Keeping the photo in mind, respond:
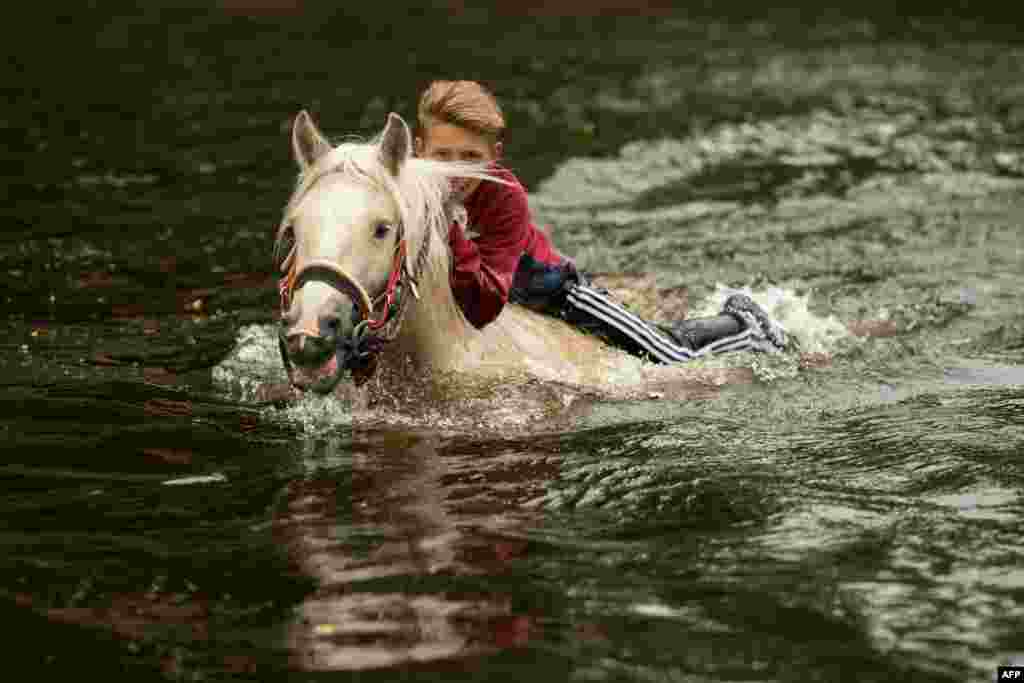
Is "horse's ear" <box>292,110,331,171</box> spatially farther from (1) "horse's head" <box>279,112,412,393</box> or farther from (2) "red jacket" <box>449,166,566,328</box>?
(2) "red jacket" <box>449,166,566,328</box>

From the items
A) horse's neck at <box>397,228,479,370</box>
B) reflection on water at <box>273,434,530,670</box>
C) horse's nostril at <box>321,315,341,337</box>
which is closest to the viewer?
reflection on water at <box>273,434,530,670</box>

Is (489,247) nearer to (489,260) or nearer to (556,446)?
(489,260)

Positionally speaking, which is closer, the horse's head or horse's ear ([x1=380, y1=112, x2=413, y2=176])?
the horse's head

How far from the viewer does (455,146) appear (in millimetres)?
6566

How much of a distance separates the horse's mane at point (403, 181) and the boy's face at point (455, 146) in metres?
0.23

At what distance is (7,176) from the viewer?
13430 mm

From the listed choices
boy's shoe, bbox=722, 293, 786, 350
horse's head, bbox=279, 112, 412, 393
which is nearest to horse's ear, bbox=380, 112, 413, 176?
horse's head, bbox=279, 112, 412, 393

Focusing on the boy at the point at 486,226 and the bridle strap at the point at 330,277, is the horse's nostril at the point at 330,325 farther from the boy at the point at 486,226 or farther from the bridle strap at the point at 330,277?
the boy at the point at 486,226

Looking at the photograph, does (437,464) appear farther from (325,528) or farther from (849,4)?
(849,4)

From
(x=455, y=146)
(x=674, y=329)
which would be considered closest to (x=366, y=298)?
(x=455, y=146)

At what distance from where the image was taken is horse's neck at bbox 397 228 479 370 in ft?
20.6

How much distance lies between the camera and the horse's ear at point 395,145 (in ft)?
19.2

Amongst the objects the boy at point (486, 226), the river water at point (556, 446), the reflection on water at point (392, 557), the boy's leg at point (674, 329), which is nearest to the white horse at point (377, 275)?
the boy at point (486, 226)

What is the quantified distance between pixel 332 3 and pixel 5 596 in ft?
69.3
